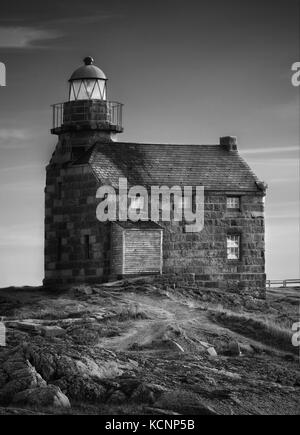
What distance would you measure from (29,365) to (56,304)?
1350cm

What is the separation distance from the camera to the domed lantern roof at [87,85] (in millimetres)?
61031

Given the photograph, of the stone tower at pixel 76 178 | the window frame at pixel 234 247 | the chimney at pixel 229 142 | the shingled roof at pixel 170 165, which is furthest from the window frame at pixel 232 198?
the stone tower at pixel 76 178

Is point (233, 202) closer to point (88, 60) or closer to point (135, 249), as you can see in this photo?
point (135, 249)

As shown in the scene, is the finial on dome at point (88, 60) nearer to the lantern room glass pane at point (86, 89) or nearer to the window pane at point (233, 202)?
the lantern room glass pane at point (86, 89)

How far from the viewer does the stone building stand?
57469 millimetres

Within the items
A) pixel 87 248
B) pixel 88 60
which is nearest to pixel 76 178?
pixel 87 248

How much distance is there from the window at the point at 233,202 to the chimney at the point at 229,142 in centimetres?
324

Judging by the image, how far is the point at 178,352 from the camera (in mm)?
45469

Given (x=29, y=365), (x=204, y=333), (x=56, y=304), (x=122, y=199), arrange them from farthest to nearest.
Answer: (x=122, y=199), (x=56, y=304), (x=204, y=333), (x=29, y=365)

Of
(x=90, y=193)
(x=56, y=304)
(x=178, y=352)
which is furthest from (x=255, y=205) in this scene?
(x=178, y=352)
